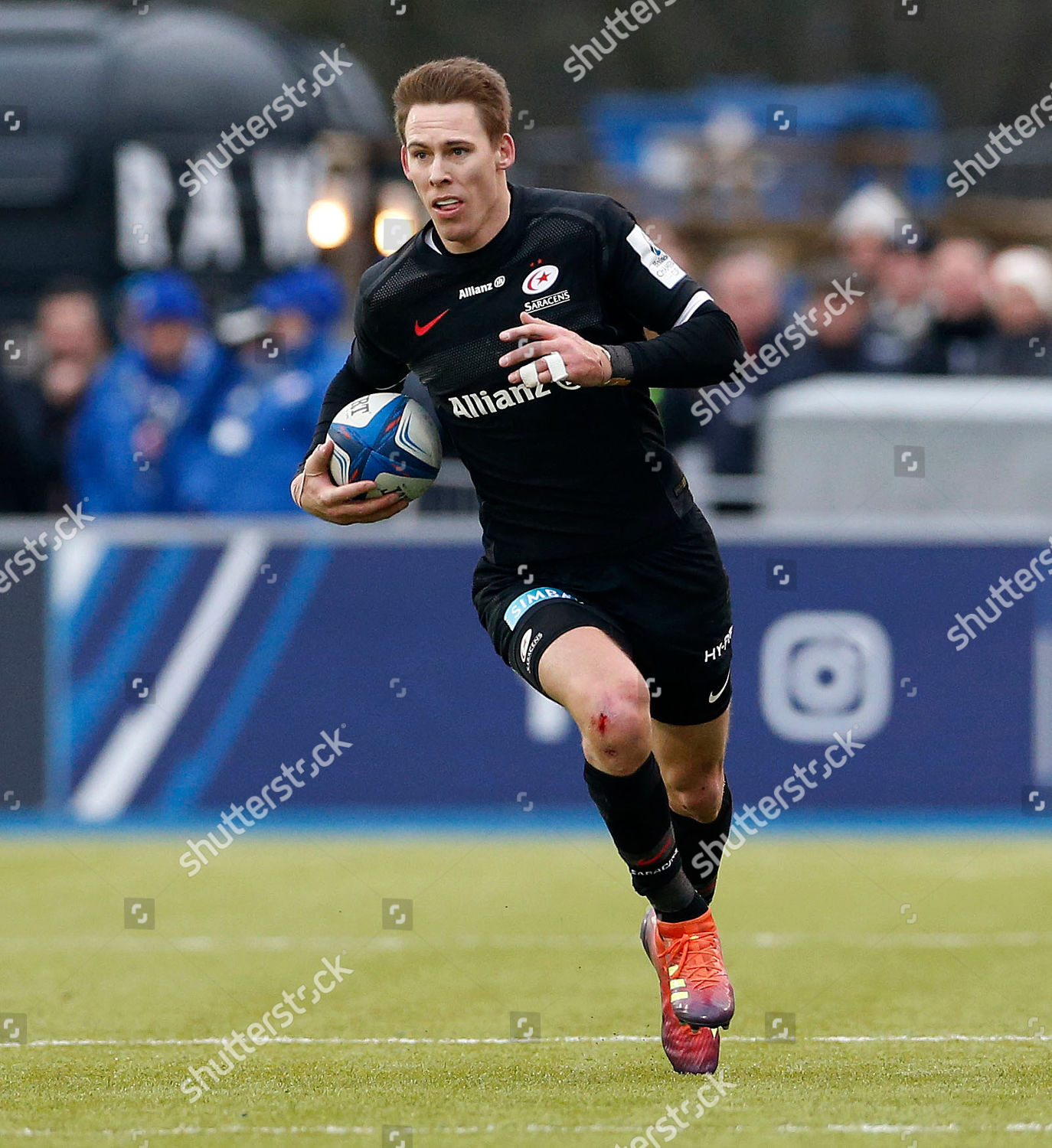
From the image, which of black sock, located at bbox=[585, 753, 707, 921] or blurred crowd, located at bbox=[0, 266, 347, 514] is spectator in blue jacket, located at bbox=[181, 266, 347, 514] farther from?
black sock, located at bbox=[585, 753, 707, 921]

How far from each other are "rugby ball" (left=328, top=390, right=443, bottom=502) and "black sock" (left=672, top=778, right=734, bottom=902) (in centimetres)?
142

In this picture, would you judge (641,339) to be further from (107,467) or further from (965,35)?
(965,35)

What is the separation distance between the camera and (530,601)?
641 centimetres

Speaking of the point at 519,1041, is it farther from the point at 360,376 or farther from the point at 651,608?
the point at 360,376

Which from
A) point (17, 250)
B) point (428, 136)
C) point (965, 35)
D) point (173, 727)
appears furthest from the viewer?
point (965, 35)

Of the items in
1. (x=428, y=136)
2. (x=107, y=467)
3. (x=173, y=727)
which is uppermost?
(x=428, y=136)

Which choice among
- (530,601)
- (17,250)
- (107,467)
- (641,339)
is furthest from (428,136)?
(17,250)

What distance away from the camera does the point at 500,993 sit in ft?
25.6

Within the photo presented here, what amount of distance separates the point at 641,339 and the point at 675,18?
31.8 metres

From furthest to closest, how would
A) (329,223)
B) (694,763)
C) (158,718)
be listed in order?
1. (329,223)
2. (158,718)
3. (694,763)

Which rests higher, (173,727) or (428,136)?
(428,136)

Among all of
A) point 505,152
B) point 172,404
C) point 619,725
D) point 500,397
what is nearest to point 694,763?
point 619,725

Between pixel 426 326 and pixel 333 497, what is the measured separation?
573mm

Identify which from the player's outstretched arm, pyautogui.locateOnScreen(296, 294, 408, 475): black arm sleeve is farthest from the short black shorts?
pyautogui.locateOnScreen(296, 294, 408, 475): black arm sleeve
